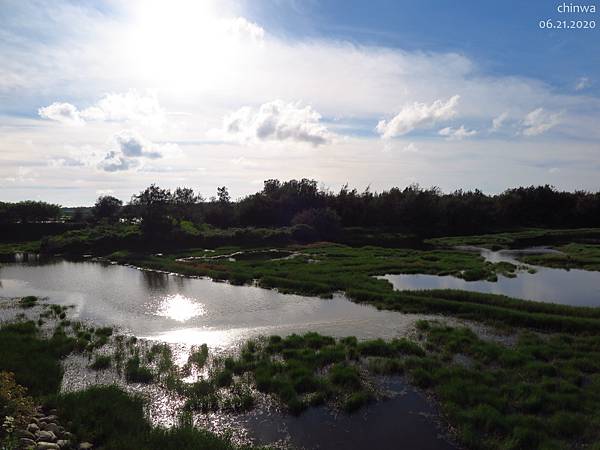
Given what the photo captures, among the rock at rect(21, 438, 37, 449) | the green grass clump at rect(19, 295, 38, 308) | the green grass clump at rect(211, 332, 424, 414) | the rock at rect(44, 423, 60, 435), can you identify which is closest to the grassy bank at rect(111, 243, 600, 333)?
the green grass clump at rect(211, 332, 424, 414)

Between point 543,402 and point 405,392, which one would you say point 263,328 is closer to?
point 405,392

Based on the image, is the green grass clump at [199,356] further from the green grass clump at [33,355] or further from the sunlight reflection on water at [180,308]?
the sunlight reflection on water at [180,308]

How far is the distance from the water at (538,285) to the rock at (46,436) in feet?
103

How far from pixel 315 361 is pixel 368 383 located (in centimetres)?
305

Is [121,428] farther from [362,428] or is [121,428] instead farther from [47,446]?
[362,428]

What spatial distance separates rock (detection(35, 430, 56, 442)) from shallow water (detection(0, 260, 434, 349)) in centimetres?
1150

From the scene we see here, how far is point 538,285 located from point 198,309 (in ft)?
98.6

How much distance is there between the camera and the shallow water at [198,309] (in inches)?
1064

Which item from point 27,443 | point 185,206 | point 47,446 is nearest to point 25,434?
point 27,443

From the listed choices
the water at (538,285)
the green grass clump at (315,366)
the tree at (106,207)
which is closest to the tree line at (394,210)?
the tree at (106,207)

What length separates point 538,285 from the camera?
40156 mm

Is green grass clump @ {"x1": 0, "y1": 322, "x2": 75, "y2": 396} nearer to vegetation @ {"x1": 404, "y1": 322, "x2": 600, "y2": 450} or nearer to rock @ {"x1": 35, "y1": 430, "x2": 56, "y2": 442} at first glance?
rock @ {"x1": 35, "y1": 430, "x2": 56, "y2": 442}

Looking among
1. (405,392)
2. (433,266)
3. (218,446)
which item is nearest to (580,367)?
(405,392)

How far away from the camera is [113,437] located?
531 inches
